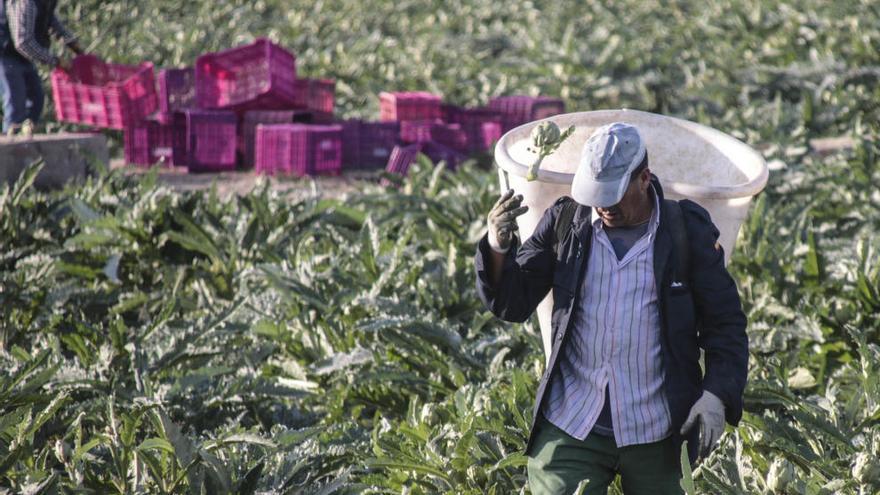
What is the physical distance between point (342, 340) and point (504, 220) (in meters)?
2.33

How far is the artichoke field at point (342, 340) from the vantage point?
390 cm

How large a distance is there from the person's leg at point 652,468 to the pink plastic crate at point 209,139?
22.9 feet

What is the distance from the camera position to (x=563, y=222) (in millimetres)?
3238

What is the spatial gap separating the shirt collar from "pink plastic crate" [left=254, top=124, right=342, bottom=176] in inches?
251

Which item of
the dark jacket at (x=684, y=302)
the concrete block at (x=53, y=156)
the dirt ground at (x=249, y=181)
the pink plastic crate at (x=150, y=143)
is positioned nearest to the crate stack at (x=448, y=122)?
the dirt ground at (x=249, y=181)

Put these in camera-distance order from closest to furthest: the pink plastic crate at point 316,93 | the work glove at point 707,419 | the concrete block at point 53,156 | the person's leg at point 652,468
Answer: the work glove at point 707,419 → the person's leg at point 652,468 → the concrete block at point 53,156 → the pink plastic crate at point 316,93

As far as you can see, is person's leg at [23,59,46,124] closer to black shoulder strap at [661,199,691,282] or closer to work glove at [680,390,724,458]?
black shoulder strap at [661,199,691,282]

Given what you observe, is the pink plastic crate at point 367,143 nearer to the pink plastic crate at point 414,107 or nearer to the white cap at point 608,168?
the pink plastic crate at point 414,107

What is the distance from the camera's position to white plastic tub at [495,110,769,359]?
3.69 metres

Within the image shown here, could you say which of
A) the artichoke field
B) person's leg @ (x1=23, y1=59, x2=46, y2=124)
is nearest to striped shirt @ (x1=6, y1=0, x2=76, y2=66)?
person's leg @ (x1=23, y1=59, x2=46, y2=124)

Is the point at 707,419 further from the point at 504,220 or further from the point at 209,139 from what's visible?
the point at 209,139

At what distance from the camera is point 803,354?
496cm

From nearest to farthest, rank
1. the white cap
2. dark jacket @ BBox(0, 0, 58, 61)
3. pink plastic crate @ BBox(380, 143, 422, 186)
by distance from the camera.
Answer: the white cap
dark jacket @ BBox(0, 0, 58, 61)
pink plastic crate @ BBox(380, 143, 422, 186)

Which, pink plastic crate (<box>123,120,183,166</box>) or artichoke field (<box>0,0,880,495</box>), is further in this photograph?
pink plastic crate (<box>123,120,183,166</box>)
